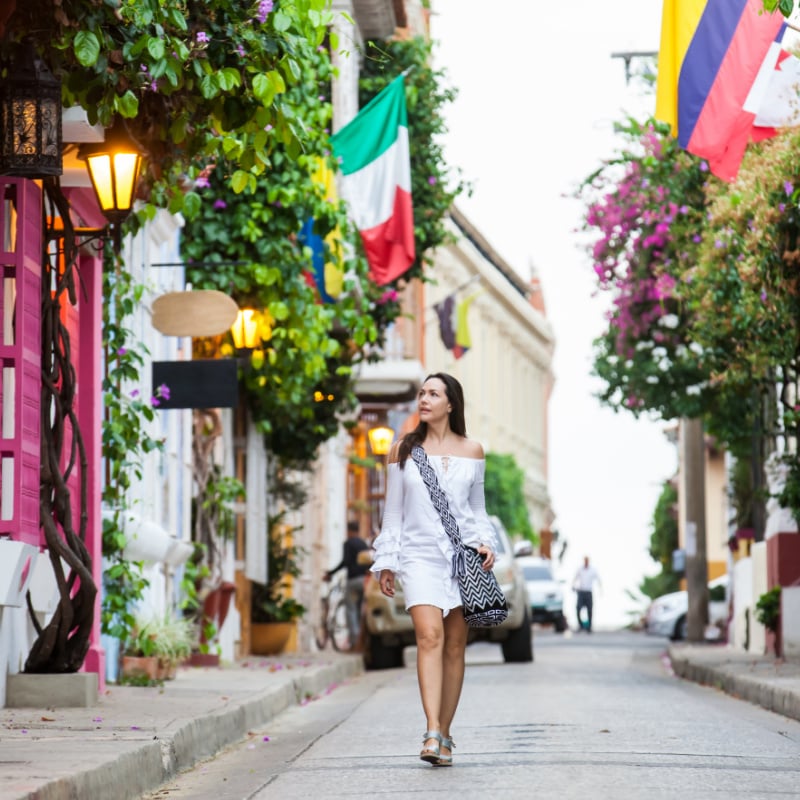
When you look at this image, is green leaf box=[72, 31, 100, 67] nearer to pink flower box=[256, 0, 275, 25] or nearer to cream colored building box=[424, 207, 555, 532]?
pink flower box=[256, 0, 275, 25]

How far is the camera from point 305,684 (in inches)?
637

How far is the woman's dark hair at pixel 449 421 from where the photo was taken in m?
9.15

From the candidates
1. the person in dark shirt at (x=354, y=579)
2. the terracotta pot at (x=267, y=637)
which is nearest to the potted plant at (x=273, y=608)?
the terracotta pot at (x=267, y=637)

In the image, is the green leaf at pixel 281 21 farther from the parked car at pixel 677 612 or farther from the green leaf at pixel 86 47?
the parked car at pixel 677 612

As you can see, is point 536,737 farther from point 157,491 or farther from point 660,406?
point 660,406

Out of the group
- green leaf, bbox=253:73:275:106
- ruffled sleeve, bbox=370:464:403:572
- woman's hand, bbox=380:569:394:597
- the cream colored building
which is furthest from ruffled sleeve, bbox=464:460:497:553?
the cream colored building

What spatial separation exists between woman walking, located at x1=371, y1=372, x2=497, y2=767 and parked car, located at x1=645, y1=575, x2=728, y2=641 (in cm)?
2730

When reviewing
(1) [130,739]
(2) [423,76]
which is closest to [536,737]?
(1) [130,739]

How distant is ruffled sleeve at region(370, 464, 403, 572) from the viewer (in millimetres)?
9047

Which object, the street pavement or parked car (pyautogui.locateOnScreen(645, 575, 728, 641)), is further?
parked car (pyautogui.locateOnScreen(645, 575, 728, 641))

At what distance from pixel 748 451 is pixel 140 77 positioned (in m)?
21.0

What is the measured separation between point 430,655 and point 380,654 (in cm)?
1314

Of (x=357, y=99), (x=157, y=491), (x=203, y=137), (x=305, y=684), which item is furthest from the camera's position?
(x=357, y=99)

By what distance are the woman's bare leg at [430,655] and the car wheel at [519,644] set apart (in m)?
12.9
